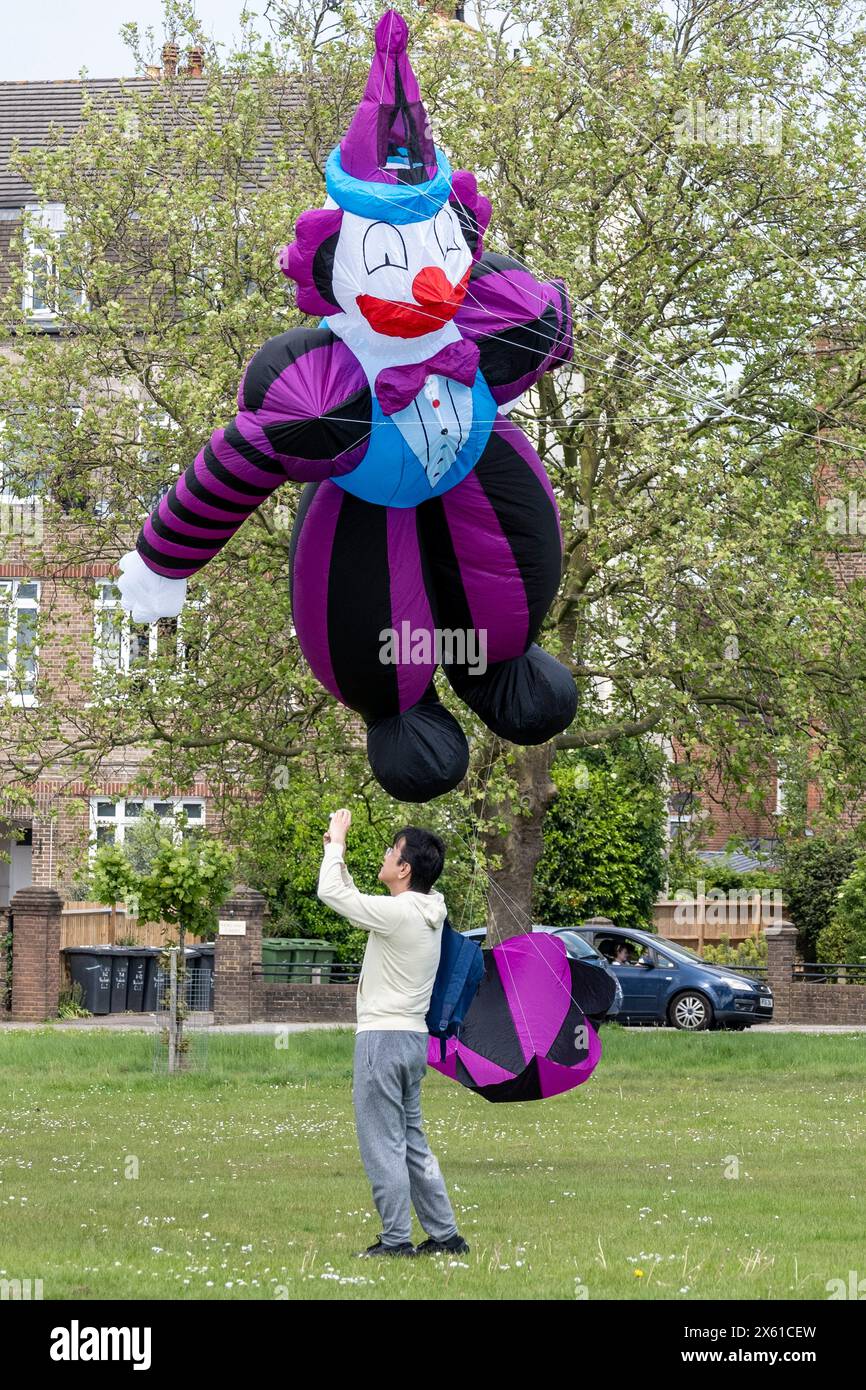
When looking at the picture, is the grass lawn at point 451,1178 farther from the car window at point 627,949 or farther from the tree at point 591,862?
the tree at point 591,862

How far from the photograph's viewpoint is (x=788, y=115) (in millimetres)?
15797

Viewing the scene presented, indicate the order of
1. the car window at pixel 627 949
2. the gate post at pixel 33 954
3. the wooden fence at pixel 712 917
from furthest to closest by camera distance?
the wooden fence at pixel 712 917 → the gate post at pixel 33 954 → the car window at pixel 627 949

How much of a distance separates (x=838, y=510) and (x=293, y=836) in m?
11.6

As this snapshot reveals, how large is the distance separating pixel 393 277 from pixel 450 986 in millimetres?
3065

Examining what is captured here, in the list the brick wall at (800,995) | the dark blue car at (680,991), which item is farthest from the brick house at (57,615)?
the brick wall at (800,995)

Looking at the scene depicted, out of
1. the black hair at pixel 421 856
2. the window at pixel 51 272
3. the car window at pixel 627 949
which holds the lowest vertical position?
the car window at pixel 627 949

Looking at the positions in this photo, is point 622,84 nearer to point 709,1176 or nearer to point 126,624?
point 126,624

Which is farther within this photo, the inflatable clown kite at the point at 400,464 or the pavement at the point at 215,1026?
the pavement at the point at 215,1026

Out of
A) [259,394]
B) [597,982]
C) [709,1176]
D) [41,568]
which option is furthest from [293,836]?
[259,394]

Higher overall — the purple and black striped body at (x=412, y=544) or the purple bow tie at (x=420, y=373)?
the purple bow tie at (x=420, y=373)

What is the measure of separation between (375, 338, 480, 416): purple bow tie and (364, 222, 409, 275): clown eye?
39 centimetres

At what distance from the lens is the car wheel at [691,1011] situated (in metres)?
24.0

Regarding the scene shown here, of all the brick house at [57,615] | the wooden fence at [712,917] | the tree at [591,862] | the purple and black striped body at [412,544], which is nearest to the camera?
the purple and black striped body at [412,544]

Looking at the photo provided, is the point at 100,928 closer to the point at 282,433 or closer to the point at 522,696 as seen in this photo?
the point at 522,696
